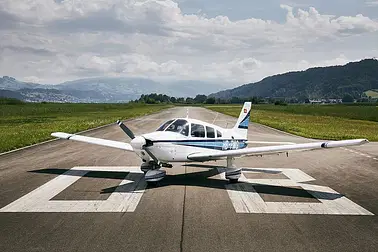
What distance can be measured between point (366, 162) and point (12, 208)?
17089mm

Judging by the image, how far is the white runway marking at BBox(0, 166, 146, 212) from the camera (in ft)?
34.3

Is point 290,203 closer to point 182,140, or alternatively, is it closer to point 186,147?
point 186,147

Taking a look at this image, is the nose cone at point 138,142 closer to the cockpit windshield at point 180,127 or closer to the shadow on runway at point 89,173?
the cockpit windshield at point 180,127

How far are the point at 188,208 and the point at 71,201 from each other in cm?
373

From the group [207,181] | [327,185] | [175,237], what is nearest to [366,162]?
[327,185]

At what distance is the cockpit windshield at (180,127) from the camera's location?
1360 cm

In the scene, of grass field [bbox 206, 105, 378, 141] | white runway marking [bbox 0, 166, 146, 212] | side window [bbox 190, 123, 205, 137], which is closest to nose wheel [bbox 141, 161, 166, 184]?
white runway marking [bbox 0, 166, 146, 212]

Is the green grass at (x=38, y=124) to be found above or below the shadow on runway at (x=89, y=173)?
above

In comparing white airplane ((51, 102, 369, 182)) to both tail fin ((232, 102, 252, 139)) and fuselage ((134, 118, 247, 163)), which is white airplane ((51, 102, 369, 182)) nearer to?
fuselage ((134, 118, 247, 163))

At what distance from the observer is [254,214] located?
10.1 meters

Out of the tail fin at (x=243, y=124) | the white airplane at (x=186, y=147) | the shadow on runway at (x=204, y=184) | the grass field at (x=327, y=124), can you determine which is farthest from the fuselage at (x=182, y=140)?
the grass field at (x=327, y=124)

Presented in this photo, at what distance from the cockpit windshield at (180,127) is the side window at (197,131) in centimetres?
27

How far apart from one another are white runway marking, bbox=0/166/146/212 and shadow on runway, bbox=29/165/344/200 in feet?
1.45

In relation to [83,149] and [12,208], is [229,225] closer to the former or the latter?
[12,208]
